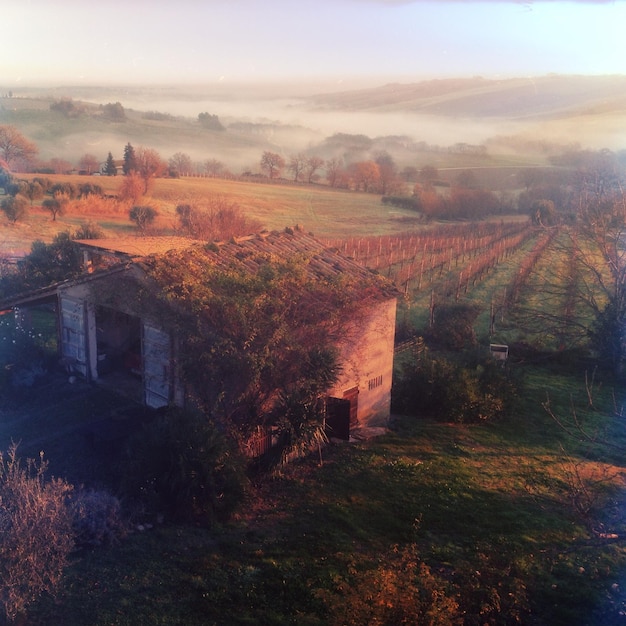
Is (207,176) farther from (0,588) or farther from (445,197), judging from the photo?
(0,588)

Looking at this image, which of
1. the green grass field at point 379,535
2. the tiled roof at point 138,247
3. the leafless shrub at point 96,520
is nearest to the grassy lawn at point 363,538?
the green grass field at point 379,535

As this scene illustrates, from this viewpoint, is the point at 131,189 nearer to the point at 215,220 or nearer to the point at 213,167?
the point at 213,167

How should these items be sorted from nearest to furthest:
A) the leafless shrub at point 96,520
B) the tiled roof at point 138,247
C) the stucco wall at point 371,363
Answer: the leafless shrub at point 96,520 < the stucco wall at point 371,363 < the tiled roof at point 138,247

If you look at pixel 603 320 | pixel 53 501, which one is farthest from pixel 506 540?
pixel 603 320

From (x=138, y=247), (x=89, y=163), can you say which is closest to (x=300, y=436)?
(x=138, y=247)

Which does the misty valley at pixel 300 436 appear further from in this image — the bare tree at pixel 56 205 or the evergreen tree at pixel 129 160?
the evergreen tree at pixel 129 160

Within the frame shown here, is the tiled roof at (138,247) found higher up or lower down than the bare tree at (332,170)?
lower down

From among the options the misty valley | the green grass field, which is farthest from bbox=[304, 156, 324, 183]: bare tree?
the green grass field
